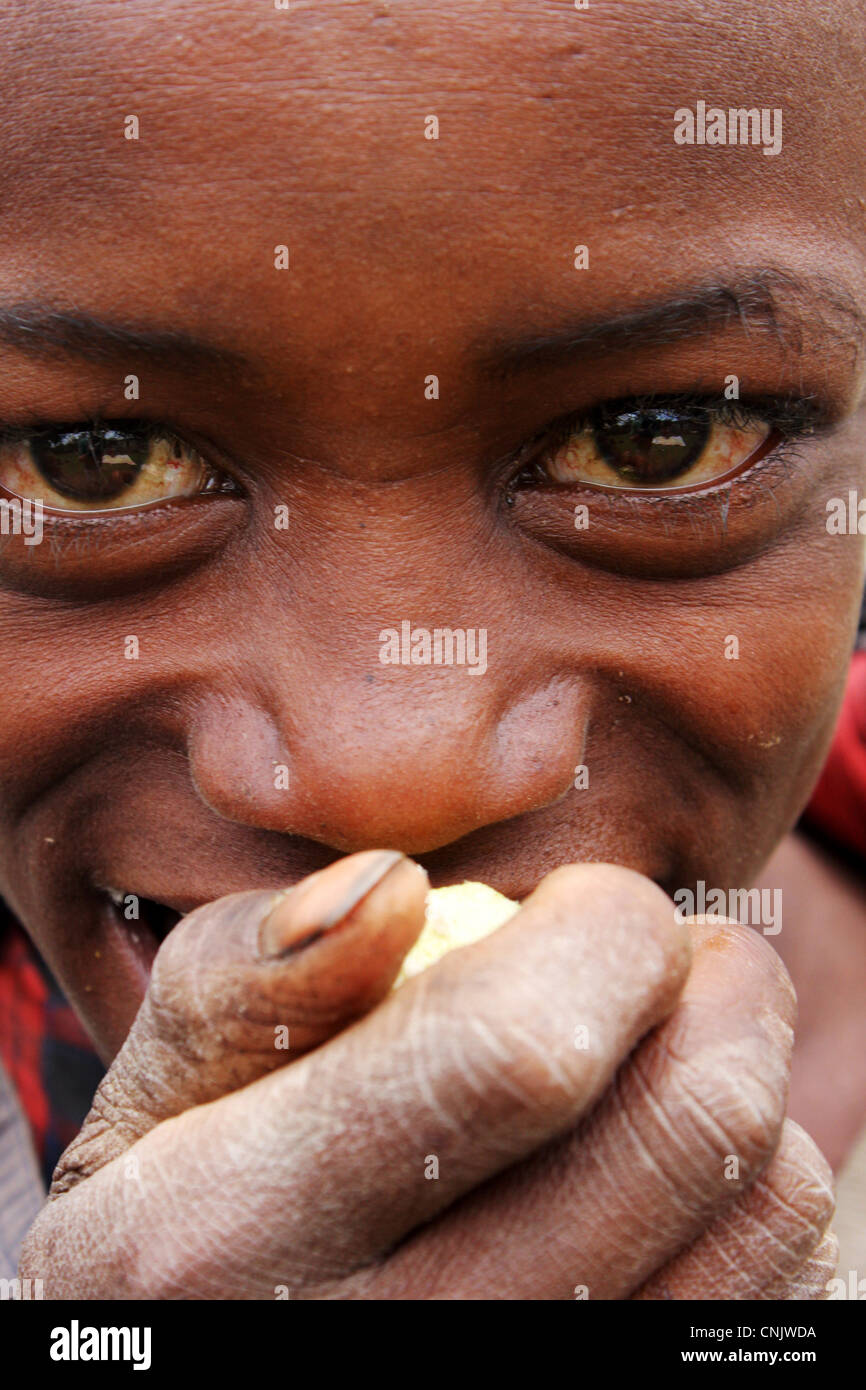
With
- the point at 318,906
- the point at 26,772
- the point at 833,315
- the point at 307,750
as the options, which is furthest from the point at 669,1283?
the point at 833,315

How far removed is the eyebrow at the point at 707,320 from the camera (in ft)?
4.29

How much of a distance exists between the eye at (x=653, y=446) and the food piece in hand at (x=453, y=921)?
0.51 m

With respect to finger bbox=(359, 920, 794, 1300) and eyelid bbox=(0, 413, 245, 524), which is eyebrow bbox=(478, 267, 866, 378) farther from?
finger bbox=(359, 920, 794, 1300)

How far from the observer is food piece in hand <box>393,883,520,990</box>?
118 centimetres

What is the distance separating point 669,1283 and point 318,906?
20.0 inches

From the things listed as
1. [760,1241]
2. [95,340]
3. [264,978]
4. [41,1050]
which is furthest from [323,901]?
[41,1050]

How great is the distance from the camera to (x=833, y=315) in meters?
1.47

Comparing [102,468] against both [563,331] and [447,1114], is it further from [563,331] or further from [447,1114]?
[447,1114]

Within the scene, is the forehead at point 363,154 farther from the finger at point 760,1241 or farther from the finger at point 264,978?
the finger at point 760,1241

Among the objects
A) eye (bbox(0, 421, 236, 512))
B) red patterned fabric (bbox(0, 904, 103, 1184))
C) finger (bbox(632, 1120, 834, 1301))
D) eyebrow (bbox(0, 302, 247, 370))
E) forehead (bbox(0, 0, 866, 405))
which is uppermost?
forehead (bbox(0, 0, 866, 405))

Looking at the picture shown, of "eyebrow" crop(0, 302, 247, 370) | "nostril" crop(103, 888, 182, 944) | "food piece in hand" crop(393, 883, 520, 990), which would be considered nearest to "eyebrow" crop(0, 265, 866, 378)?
"eyebrow" crop(0, 302, 247, 370)

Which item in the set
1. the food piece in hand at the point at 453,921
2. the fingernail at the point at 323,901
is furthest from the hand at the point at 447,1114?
the food piece in hand at the point at 453,921

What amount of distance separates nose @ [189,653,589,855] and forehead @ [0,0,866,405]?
37 cm
